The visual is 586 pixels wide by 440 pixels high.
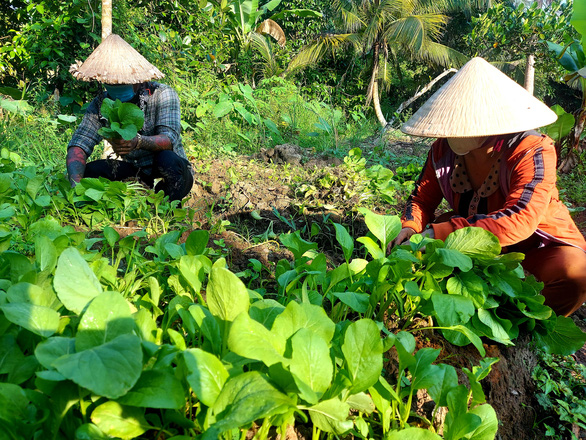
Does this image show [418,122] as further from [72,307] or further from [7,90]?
[7,90]

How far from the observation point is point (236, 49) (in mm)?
9891

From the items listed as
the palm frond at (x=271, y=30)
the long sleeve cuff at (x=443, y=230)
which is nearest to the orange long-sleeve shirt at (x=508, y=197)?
the long sleeve cuff at (x=443, y=230)

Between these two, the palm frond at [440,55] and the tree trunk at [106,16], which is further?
the palm frond at [440,55]

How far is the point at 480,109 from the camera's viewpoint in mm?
1852

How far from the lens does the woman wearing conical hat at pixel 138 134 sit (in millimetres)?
2939

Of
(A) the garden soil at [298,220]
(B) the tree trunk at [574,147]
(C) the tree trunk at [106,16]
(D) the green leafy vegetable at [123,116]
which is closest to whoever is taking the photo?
(A) the garden soil at [298,220]

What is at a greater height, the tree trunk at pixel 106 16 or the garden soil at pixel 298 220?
the tree trunk at pixel 106 16

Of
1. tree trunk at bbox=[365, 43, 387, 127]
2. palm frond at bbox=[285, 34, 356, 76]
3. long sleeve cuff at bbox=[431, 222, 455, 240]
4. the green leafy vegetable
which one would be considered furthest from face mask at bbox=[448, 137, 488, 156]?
tree trunk at bbox=[365, 43, 387, 127]

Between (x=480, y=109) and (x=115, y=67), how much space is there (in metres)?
2.29

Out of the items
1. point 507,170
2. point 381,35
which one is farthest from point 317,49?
point 507,170

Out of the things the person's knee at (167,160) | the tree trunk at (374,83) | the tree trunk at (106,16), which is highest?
the tree trunk at (106,16)

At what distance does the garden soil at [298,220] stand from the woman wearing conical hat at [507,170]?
1.42 feet

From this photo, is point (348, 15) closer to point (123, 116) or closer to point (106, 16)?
point (106, 16)

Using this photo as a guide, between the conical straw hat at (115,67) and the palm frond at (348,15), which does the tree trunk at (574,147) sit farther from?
the palm frond at (348,15)
